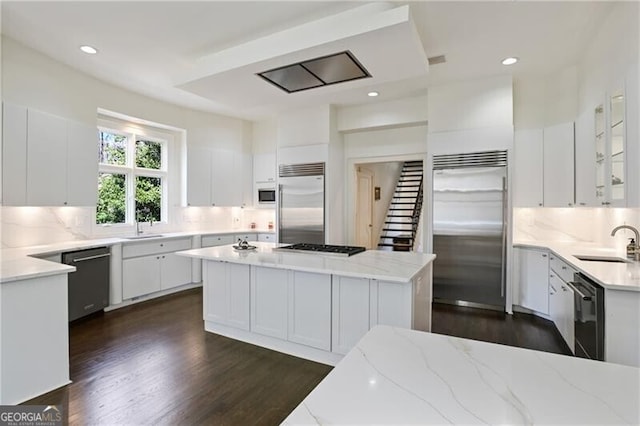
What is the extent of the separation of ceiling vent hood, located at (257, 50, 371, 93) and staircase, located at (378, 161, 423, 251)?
4.81 m

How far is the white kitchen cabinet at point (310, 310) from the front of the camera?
9.01 ft

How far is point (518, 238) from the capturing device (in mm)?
4453

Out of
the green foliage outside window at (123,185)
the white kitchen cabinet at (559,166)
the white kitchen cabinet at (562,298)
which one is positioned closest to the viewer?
the white kitchen cabinet at (562,298)

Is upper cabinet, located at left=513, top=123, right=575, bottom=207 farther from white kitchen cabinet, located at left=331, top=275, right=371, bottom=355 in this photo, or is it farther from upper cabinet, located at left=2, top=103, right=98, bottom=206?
upper cabinet, located at left=2, top=103, right=98, bottom=206

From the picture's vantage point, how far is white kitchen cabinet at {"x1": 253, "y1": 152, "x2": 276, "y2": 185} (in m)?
6.18

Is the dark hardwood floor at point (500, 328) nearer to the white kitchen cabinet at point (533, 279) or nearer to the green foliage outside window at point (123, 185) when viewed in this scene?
the white kitchen cabinet at point (533, 279)

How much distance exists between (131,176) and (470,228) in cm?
498

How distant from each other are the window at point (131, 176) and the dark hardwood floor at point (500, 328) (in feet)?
15.0

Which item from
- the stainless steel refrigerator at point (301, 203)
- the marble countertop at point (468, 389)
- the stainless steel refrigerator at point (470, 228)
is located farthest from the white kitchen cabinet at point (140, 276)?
the marble countertop at point (468, 389)

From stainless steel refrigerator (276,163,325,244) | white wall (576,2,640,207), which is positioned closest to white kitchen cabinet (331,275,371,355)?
white wall (576,2,640,207)

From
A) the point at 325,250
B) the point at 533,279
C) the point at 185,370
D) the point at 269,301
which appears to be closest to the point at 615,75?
the point at 533,279

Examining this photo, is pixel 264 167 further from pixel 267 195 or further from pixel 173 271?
pixel 173 271

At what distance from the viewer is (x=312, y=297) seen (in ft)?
9.20

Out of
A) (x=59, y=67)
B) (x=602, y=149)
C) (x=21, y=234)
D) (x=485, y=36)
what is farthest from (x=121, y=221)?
(x=602, y=149)
